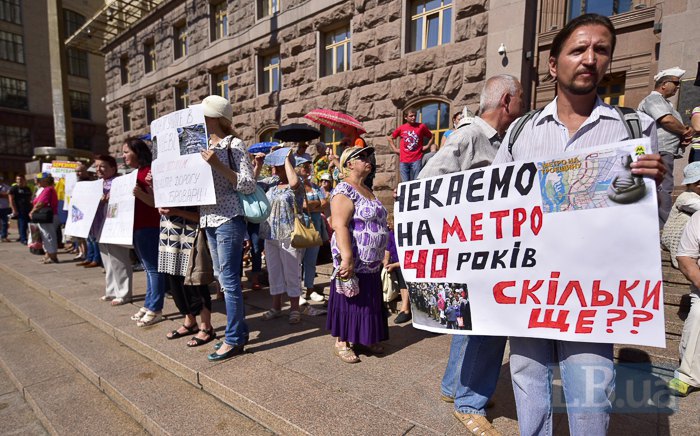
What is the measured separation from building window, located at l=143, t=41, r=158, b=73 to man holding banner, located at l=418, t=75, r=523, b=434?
19.5 m

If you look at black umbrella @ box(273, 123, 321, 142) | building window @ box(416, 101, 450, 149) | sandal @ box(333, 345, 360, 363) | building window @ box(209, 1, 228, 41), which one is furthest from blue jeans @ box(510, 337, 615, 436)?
building window @ box(209, 1, 228, 41)

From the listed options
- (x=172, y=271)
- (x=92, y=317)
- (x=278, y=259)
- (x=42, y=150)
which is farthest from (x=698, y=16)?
(x=42, y=150)

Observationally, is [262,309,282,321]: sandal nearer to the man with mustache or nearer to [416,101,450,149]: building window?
the man with mustache

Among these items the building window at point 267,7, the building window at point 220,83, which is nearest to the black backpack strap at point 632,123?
the building window at point 267,7

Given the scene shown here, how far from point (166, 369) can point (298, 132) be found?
505 centimetres

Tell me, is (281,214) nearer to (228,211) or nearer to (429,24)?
(228,211)

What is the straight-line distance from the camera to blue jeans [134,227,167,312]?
157 inches

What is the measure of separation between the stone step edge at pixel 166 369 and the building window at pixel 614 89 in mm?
8235

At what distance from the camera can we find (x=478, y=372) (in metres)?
2.09

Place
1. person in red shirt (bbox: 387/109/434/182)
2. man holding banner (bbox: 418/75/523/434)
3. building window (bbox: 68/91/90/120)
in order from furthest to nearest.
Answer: building window (bbox: 68/91/90/120) → person in red shirt (bbox: 387/109/434/182) → man holding banner (bbox: 418/75/523/434)

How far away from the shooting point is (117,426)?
101 inches

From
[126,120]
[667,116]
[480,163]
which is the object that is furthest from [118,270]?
[126,120]

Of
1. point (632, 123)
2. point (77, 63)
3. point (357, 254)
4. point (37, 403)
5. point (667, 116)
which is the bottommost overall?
point (37, 403)

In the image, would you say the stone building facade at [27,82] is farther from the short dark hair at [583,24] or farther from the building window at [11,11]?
the short dark hair at [583,24]
